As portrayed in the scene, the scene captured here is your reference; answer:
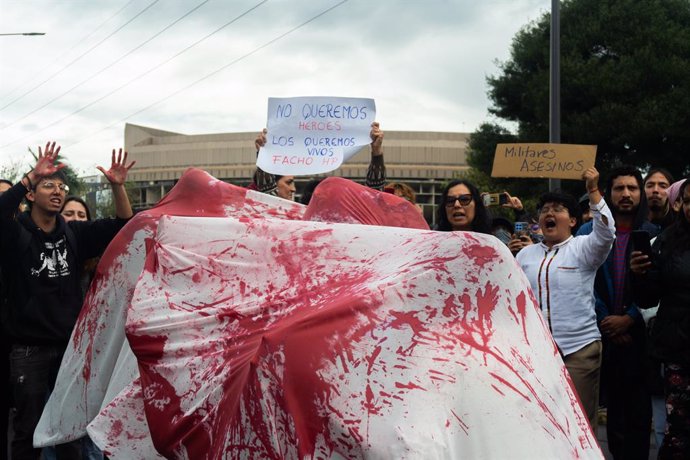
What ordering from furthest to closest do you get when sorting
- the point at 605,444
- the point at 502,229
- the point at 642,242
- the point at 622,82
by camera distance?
the point at 622,82 → the point at 502,229 → the point at 605,444 → the point at 642,242

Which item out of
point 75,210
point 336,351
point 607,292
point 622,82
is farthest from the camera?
point 622,82

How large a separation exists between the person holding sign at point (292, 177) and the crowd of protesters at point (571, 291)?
0.02 metres

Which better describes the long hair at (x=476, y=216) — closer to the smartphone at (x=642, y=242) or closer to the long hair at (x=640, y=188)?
the smartphone at (x=642, y=242)

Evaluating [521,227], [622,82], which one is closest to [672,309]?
[521,227]

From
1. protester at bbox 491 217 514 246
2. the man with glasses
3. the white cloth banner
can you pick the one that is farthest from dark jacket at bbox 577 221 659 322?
the man with glasses

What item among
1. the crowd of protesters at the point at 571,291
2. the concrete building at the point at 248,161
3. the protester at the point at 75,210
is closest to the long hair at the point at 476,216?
the crowd of protesters at the point at 571,291

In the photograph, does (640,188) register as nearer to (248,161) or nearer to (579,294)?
(579,294)

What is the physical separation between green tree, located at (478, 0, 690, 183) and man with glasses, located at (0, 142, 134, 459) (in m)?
21.2

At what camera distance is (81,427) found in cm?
427

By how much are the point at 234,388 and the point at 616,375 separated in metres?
3.54

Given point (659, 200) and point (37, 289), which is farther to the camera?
point (659, 200)

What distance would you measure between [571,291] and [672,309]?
0.60m

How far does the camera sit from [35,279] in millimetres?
5008

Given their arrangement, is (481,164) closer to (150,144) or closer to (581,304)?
(581,304)
